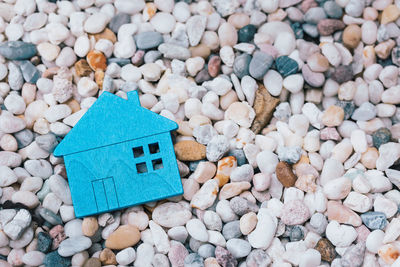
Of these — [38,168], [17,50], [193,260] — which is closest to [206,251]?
[193,260]

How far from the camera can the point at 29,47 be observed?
1.09m

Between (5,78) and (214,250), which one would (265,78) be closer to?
(214,250)

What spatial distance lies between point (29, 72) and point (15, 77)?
3 cm

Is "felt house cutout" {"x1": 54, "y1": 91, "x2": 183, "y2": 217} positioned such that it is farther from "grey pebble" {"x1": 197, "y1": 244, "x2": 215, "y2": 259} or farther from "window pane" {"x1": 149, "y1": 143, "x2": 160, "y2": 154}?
"grey pebble" {"x1": 197, "y1": 244, "x2": 215, "y2": 259}

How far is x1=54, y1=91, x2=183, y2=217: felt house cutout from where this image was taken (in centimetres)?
96

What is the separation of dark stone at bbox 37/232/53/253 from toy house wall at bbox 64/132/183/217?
0.07 m

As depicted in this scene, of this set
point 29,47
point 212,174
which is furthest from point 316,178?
point 29,47

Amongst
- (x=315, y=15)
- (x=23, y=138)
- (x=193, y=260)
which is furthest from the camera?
(x=315, y=15)

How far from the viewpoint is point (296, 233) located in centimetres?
96

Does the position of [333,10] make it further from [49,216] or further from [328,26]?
[49,216]

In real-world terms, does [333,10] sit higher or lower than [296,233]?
higher

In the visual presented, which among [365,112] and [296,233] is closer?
[296,233]

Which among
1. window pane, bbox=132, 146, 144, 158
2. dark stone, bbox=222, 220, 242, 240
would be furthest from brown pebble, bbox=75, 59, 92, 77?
dark stone, bbox=222, 220, 242, 240

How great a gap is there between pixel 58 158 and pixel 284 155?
445 mm
